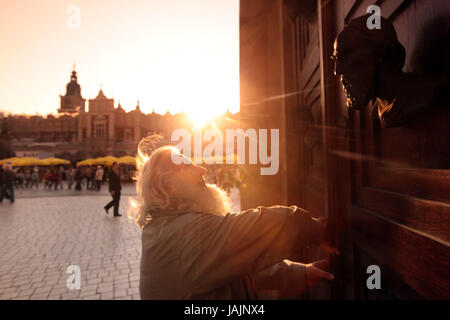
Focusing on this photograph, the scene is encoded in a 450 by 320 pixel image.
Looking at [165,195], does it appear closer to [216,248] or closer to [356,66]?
[216,248]

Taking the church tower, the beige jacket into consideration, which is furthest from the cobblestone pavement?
the church tower

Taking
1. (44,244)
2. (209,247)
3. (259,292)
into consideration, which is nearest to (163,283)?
(209,247)

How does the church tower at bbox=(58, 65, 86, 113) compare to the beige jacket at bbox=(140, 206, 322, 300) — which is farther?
the church tower at bbox=(58, 65, 86, 113)

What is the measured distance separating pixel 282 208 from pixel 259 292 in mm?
536

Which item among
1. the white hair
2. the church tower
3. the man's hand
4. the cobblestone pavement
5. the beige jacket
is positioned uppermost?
the church tower

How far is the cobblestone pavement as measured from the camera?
3723mm

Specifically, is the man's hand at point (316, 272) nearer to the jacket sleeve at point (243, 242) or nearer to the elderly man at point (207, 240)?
the elderly man at point (207, 240)

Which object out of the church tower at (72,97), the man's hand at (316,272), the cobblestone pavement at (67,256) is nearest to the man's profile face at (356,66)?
the man's hand at (316,272)

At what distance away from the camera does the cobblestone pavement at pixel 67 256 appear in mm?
3723

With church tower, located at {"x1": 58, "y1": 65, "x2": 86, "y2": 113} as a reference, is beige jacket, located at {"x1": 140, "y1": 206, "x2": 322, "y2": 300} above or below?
below

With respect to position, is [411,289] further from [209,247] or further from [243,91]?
[243,91]

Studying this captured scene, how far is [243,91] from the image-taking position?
14.0 feet

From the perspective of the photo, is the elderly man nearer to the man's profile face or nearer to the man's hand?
the man's hand

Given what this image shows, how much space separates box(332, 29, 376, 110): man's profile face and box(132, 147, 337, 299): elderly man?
1.78 ft
